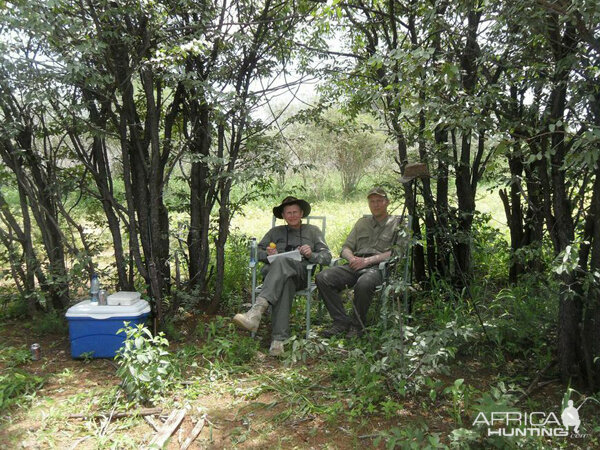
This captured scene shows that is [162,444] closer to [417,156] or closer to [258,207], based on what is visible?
[417,156]

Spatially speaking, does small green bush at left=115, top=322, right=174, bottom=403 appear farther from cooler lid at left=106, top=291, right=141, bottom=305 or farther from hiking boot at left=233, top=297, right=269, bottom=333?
hiking boot at left=233, top=297, right=269, bottom=333

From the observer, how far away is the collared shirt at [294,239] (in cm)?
392

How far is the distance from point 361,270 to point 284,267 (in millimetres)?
607

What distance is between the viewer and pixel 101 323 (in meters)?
3.17

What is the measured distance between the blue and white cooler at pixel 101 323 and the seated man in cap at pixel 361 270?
4.52 ft

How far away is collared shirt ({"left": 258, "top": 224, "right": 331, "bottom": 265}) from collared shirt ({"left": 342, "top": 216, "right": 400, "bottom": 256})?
0.24 meters

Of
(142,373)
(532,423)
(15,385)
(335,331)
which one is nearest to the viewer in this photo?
(532,423)

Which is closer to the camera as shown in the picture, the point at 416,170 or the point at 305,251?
the point at 416,170

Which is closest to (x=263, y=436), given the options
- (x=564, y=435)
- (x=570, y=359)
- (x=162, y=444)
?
(x=162, y=444)

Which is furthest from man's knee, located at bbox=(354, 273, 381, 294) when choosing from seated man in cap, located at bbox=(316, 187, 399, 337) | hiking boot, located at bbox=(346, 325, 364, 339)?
hiking boot, located at bbox=(346, 325, 364, 339)

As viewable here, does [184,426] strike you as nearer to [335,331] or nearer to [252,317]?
[252,317]

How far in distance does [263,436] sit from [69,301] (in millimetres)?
2321

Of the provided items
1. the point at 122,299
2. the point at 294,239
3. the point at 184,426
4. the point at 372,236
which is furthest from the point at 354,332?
the point at 122,299

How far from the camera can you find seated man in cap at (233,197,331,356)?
344cm
